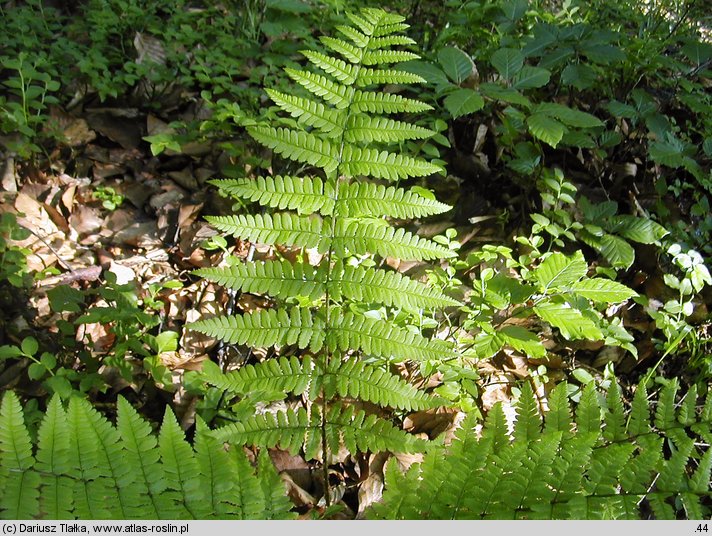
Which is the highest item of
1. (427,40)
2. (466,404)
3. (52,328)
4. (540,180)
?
(427,40)

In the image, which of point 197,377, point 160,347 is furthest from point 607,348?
point 160,347

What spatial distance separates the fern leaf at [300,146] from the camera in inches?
61.9

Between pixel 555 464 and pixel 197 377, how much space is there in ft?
4.35

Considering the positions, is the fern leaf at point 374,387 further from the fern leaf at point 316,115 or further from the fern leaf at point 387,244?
the fern leaf at point 316,115

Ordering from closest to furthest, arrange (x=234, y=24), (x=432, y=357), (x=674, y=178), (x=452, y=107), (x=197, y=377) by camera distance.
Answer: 1. (x=432, y=357)
2. (x=197, y=377)
3. (x=452, y=107)
4. (x=674, y=178)
5. (x=234, y=24)

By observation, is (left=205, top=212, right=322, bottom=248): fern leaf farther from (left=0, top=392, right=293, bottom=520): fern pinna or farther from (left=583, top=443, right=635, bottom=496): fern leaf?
(left=583, top=443, right=635, bottom=496): fern leaf

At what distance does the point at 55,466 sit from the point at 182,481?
0.94 ft

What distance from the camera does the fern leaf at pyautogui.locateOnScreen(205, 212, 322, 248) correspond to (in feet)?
4.94

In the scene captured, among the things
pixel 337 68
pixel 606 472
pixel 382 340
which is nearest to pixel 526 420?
pixel 606 472

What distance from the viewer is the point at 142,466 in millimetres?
1260

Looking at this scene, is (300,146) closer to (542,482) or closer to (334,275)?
(334,275)

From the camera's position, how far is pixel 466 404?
204cm

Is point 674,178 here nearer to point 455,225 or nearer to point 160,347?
point 455,225

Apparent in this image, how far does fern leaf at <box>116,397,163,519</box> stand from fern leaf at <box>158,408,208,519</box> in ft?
0.07
